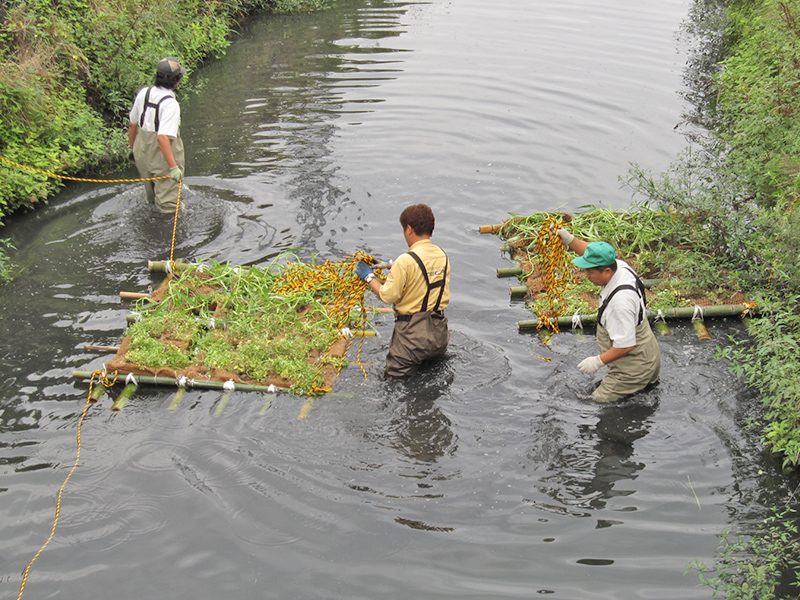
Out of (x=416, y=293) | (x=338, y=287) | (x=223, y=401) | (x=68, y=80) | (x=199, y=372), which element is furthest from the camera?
(x=68, y=80)

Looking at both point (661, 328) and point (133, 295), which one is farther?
point (133, 295)

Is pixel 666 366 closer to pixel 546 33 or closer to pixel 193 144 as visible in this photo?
pixel 193 144

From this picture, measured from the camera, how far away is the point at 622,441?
630 cm

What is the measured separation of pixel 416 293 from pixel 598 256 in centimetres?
173

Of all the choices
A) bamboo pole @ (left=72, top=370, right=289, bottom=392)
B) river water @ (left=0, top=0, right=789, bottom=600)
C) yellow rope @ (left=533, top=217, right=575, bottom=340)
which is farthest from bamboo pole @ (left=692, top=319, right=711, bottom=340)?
bamboo pole @ (left=72, top=370, right=289, bottom=392)

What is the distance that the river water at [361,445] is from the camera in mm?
5215

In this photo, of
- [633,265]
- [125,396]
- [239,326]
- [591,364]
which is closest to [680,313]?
[633,265]

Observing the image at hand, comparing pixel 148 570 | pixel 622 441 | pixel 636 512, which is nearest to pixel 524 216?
pixel 622 441

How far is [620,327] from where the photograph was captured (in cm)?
598

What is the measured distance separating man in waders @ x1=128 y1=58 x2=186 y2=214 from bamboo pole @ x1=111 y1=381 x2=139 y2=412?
336 cm

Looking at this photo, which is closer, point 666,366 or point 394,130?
point 666,366

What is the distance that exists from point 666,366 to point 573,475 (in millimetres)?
1925

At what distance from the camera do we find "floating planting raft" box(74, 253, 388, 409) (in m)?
7.04

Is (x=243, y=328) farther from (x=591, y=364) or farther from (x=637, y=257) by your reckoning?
(x=637, y=257)
